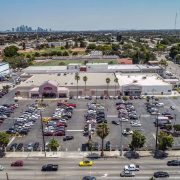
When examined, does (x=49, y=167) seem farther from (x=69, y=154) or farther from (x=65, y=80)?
(x=65, y=80)

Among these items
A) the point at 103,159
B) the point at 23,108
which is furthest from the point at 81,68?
the point at 103,159

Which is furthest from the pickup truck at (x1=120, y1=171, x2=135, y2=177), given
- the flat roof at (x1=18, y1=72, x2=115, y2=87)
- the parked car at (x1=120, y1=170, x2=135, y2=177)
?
the flat roof at (x1=18, y1=72, x2=115, y2=87)

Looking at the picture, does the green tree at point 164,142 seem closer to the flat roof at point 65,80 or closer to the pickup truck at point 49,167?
the pickup truck at point 49,167

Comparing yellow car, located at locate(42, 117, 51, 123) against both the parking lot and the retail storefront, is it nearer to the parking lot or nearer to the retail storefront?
the parking lot

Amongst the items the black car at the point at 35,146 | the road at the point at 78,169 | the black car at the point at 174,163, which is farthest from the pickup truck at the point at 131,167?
the black car at the point at 35,146

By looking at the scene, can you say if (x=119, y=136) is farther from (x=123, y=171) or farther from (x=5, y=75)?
(x=5, y=75)

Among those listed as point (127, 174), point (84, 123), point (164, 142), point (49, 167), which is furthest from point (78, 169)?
point (84, 123)
